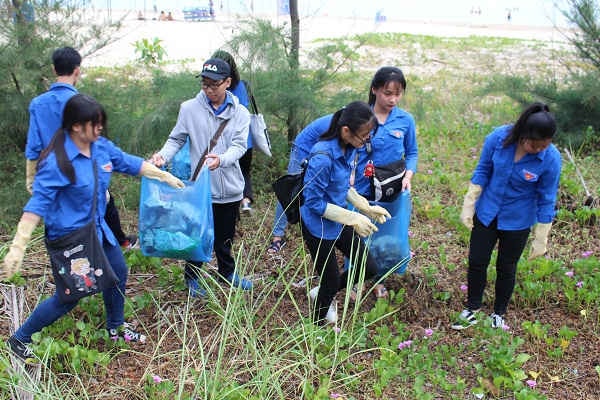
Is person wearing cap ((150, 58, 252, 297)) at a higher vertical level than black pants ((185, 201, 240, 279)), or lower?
higher

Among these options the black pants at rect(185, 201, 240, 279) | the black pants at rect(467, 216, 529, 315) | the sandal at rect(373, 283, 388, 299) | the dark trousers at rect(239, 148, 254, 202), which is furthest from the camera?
the dark trousers at rect(239, 148, 254, 202)

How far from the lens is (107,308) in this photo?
10.0 feet

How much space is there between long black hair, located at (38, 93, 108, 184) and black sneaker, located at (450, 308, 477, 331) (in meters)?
2.30

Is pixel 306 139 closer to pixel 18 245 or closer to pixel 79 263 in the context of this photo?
pixel 79 263

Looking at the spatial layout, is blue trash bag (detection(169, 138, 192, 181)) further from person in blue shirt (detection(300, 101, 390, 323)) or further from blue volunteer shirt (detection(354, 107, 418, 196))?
blue volunteer shirt (detection(354, 107, 418, 196))

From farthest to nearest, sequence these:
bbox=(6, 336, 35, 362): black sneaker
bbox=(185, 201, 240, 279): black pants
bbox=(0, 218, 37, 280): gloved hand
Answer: bbox=(185, 201, 240, 279): black pants → bbox=(6, 336, 35, 362): black sneaker → bbox=(0, 218, 37, 280): gloved hand

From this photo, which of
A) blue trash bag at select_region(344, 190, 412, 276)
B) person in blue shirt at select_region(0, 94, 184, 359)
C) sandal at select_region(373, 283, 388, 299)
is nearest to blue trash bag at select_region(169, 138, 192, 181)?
person in blue shirt at select_region(0, 94, 184, 359)

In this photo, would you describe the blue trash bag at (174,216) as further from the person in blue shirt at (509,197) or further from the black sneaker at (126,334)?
the person in blue shirt at (509,197)

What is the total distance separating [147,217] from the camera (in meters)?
3.09

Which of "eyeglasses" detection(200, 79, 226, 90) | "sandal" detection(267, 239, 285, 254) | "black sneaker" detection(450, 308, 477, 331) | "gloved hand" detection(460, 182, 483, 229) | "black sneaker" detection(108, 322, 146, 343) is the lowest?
"black sneaker" detection(450, 308, 477, 331)

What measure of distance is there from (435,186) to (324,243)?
2.74m

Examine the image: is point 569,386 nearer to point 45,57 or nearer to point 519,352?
point 519,352

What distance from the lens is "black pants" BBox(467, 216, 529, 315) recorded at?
10.5ft

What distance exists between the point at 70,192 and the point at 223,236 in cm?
117
